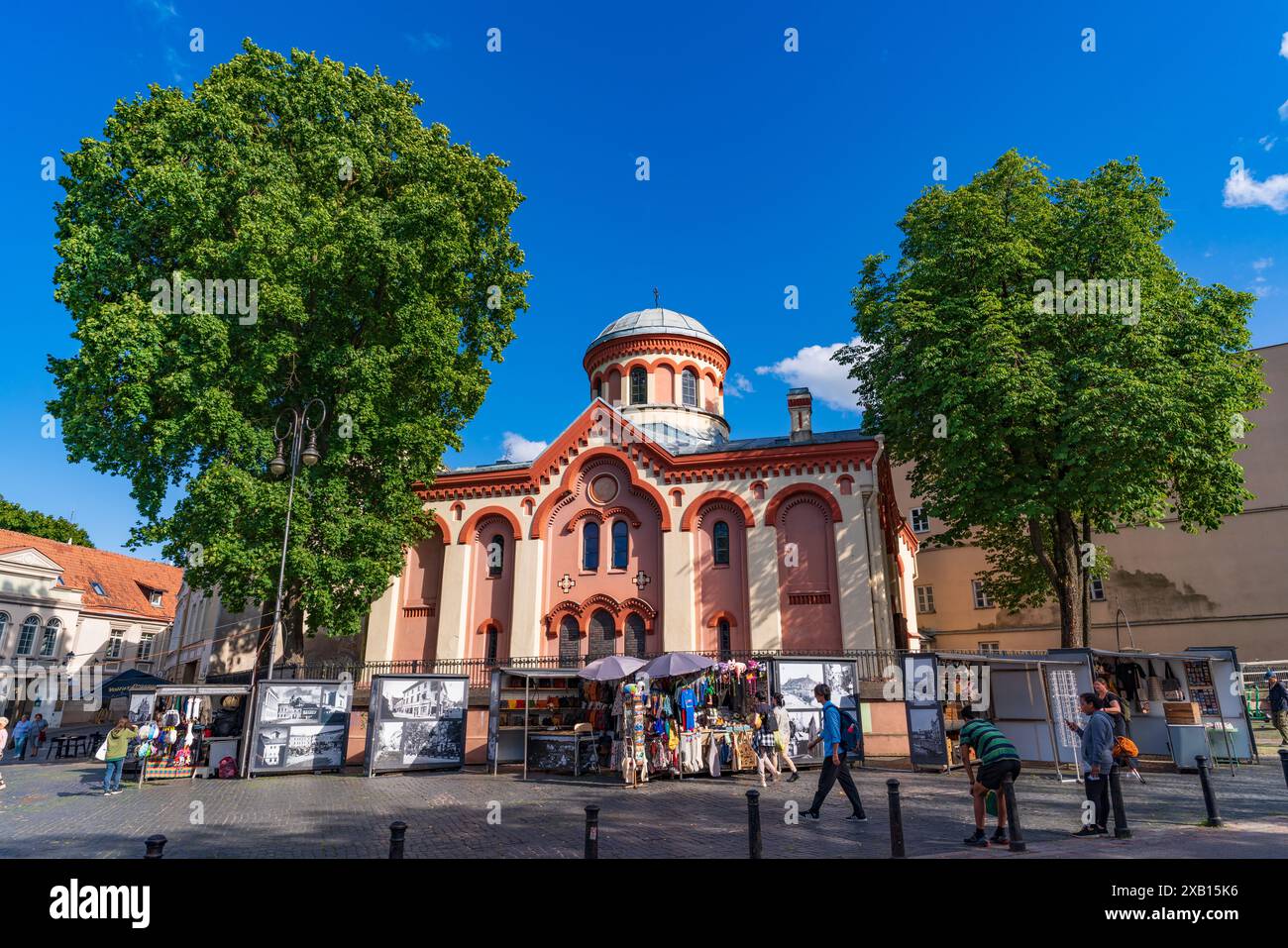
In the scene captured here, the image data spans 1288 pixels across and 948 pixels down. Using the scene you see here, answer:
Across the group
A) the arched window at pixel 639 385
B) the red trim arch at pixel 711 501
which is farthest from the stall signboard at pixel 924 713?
the arched window at pixel 639 385

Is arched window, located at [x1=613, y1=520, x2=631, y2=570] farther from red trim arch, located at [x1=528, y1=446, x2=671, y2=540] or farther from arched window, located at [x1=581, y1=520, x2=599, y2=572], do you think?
red trim arch, located at [x1=528, y1=446, x2=671, y2=540]

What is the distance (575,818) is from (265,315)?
613 inches

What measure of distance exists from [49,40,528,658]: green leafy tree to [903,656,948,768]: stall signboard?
1471 cm

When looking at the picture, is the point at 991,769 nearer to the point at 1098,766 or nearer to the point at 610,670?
the point at 1098,766

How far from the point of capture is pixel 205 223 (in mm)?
19547

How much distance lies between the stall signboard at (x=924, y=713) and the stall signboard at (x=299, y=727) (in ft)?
46.9

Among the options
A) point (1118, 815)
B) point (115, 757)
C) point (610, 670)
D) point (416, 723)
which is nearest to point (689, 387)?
point (610, 670)

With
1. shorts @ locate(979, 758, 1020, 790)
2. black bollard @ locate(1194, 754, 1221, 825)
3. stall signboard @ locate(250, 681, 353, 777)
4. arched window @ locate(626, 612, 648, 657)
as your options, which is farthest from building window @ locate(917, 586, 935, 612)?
shorts @ locate(979, 758, 1020, 790)

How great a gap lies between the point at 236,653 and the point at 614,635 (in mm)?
18713

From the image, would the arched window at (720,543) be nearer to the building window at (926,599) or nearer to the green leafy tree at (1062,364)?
the green leafy tree at (1062,364)

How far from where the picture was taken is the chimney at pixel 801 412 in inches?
1078

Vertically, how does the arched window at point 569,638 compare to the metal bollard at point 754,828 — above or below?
above
